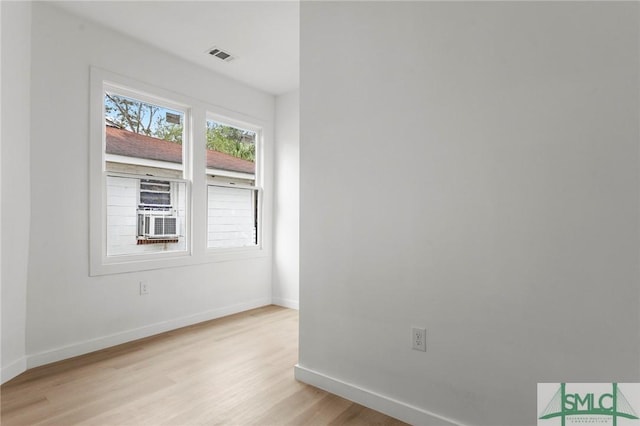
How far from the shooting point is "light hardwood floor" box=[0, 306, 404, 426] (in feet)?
6.41

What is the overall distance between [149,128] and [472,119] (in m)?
3.00

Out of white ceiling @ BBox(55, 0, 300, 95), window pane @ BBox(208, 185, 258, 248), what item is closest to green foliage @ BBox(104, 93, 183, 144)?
white ceiling @ BBox(55, 0, 300, 95)

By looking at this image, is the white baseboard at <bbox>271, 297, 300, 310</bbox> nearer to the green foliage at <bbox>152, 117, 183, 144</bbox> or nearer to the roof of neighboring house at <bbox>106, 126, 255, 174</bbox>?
the roof of neighboring house at <bbox>106, 126, 255, 174</bbox>

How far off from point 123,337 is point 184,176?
1637 millimetres

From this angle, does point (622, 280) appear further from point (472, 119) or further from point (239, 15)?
point (239, 15)

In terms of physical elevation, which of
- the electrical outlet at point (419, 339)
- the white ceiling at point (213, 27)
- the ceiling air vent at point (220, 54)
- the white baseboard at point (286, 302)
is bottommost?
the white baseboard at point (286, 302)

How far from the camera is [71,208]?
2848 millimetres

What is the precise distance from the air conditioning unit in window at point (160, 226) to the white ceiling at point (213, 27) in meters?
1.64

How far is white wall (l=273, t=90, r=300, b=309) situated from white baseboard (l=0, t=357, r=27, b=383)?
2.55 m

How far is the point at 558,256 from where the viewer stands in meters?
1.50

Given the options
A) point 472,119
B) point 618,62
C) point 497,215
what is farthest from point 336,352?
point 618,62

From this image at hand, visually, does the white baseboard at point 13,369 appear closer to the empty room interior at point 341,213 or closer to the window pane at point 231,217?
the empty room interior at point 341,213

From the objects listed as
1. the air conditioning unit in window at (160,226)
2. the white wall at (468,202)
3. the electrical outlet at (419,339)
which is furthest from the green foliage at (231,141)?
the electrical outlet at (419,339)
